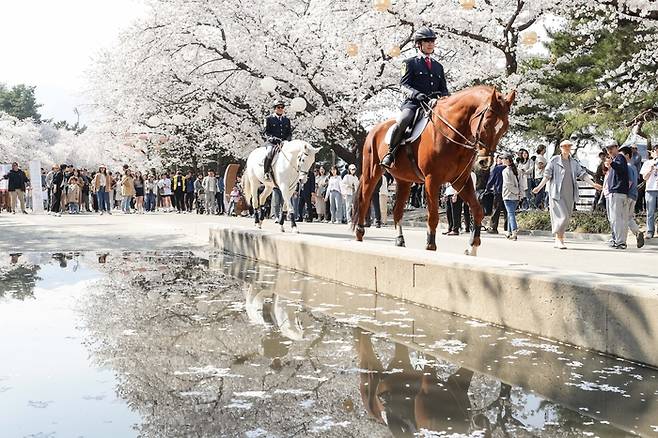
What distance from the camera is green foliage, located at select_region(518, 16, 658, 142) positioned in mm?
20672

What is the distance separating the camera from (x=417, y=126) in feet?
33.7

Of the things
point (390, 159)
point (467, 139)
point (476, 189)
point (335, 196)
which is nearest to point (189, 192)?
point (335, 196)

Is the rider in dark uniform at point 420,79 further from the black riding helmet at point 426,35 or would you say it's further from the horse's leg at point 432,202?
the horse's leg at point 432,202

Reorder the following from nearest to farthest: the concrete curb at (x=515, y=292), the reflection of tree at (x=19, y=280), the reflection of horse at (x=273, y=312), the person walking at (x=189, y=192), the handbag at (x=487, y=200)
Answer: the concrete curb at (x=515, y=292), the reflection of horse at (x=273, y=312), the reflection of tree at (x=19, y=280), the handbag at (x=487, y=200), the person walking at (x=189, y=192)

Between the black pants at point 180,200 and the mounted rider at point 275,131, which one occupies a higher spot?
the mounted rider at point 275,131

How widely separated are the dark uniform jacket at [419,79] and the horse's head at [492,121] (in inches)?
49.6

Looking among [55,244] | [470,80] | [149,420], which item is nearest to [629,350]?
[149,420]

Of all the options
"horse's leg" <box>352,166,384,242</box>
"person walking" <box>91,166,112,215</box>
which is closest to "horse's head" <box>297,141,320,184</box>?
"horse's leg" <box>352,166,384,242</box>

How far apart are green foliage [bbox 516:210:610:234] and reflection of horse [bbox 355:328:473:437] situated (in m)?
14.1

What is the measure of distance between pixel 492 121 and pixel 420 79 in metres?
1.65

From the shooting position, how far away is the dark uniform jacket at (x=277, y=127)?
1600 centimetres

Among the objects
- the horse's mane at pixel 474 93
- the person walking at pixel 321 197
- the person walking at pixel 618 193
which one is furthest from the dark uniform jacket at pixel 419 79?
the person walking at pixel 321 197

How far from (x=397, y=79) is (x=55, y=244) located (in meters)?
16.2

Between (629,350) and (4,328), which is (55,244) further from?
(629,350)
